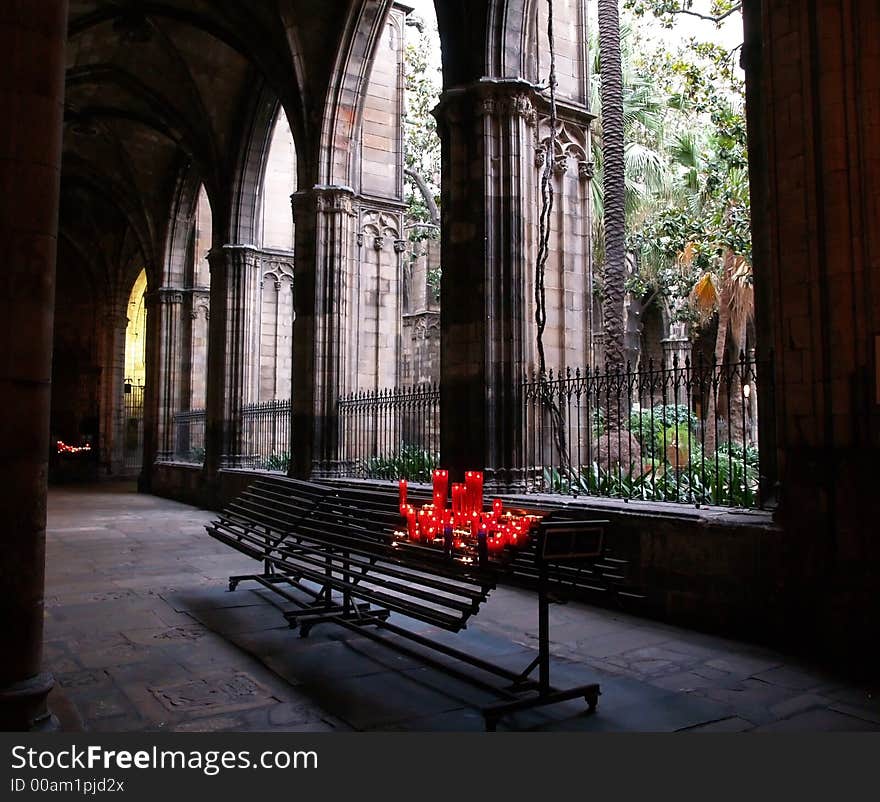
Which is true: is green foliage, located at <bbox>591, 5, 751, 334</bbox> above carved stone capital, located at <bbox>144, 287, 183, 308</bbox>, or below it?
above

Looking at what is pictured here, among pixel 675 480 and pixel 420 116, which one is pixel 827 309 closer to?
→ pixel 675 480

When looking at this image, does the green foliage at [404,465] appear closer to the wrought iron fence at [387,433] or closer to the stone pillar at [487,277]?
the wrought iron fence at [387,433]

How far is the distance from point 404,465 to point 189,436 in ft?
33.5

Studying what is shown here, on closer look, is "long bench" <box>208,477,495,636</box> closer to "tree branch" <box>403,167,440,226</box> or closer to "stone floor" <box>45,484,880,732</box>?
"stone floor" <box>45,484,880,732</box>

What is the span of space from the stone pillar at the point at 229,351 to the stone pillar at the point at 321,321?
12.6 feet

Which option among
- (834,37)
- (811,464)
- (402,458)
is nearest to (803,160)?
(834,37)

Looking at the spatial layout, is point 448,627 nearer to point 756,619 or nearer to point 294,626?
point 294,626

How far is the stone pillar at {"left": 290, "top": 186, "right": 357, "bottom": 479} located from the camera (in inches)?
462

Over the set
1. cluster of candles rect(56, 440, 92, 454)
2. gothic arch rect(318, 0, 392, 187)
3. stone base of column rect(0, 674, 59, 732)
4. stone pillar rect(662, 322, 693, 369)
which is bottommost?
stone base of column rect(0, 674, 59, 732)

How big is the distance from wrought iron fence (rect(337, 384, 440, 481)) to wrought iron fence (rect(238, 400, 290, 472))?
2834mm

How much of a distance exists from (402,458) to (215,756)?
25.7 feet

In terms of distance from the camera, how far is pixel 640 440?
20.5 ft

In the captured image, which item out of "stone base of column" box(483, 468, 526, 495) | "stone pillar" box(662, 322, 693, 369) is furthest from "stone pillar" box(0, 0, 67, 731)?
"stone pillar" box(662, 322, 693, 369)

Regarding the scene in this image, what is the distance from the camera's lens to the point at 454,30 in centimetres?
862
